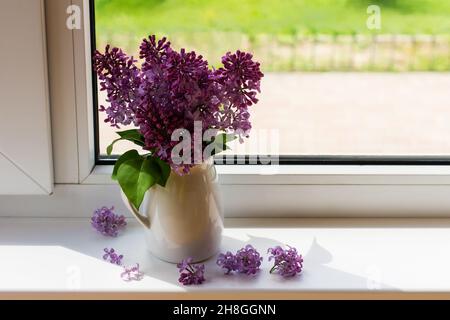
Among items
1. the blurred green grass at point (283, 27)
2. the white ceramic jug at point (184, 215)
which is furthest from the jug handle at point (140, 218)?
the blurred green grass at point (283, 27)

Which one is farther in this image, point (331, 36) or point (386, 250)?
point (331, 36)

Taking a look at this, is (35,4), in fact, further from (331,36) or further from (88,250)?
(331,36)

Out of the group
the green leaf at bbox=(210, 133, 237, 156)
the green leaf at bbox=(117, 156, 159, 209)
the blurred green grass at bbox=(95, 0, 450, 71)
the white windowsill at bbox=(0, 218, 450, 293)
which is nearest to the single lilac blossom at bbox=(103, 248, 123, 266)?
the white windowsill at bbox=(0, 218, 450, 293)

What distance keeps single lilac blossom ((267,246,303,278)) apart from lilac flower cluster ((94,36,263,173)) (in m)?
0.21

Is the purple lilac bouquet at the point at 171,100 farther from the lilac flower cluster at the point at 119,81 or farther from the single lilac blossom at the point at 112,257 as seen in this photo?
the single lilac blossom at the point at 112,257

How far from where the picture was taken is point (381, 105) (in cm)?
129

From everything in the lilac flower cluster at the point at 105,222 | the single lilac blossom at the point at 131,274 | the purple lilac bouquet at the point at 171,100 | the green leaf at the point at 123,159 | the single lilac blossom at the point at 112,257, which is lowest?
the single lilac blossom at the point at 131,274

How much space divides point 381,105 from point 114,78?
0.56 meters

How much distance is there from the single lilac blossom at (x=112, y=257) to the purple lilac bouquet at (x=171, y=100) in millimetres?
139

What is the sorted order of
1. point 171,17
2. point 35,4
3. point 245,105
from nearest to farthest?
1. point 245,105
2. point 35,4
3. point 171,17

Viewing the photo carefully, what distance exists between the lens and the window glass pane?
121 cm

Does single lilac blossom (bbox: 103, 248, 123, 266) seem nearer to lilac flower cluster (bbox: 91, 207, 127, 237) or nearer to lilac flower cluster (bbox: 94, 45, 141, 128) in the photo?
lilac flower cluster (bbox: 91, 207, 127, 237)

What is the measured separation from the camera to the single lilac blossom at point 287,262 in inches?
40.7
